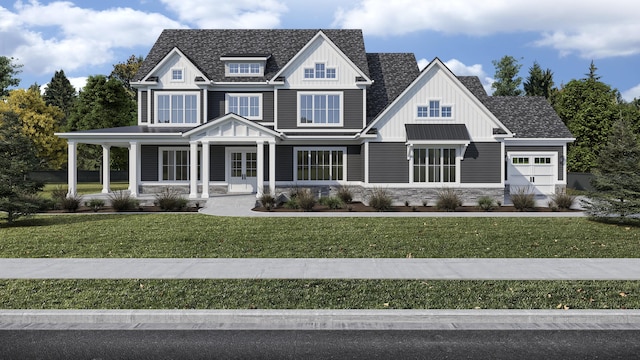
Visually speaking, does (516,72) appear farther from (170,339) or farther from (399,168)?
(170,339)

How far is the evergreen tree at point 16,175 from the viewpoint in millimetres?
15266

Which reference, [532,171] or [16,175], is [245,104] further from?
[532,171]

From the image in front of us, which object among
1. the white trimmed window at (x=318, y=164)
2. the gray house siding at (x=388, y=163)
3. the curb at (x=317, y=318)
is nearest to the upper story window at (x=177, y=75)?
the white trimmed window at (x=318, y=164)

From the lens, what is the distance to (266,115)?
2864 centimetres

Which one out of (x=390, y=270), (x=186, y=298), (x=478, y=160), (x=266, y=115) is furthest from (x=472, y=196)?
(x=186, y=298)

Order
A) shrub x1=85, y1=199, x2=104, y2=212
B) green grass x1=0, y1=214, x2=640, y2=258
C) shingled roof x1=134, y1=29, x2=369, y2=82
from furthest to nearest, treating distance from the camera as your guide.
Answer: shingled roof x1=134, y1=29, x2=369, y2=82, shrub x1=85, y1=199, x2=104, y2=212, green grass x1=0, y1=214, x2=640, y2=258

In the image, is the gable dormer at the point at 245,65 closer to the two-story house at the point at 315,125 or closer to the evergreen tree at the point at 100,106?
the two-story house at the point at 315,125

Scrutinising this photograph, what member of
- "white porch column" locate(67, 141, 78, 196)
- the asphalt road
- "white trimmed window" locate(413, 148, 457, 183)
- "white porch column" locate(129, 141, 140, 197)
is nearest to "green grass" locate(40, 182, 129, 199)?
"white porch column" locate(67, 141, 78, 196)

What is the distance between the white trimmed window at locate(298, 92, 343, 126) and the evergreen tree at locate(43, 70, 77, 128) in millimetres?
72431

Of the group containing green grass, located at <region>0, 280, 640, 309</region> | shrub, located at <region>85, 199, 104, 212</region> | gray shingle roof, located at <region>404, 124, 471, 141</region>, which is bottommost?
green grass, located at <region>0, 280, 640, 309</region>

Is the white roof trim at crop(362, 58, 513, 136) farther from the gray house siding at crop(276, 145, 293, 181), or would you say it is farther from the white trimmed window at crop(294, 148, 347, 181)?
the gray house siding at crop(276, 145, 293, 181)

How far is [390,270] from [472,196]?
17085 mm

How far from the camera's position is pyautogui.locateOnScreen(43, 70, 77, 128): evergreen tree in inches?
3415

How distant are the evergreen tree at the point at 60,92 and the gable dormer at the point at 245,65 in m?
68.4
